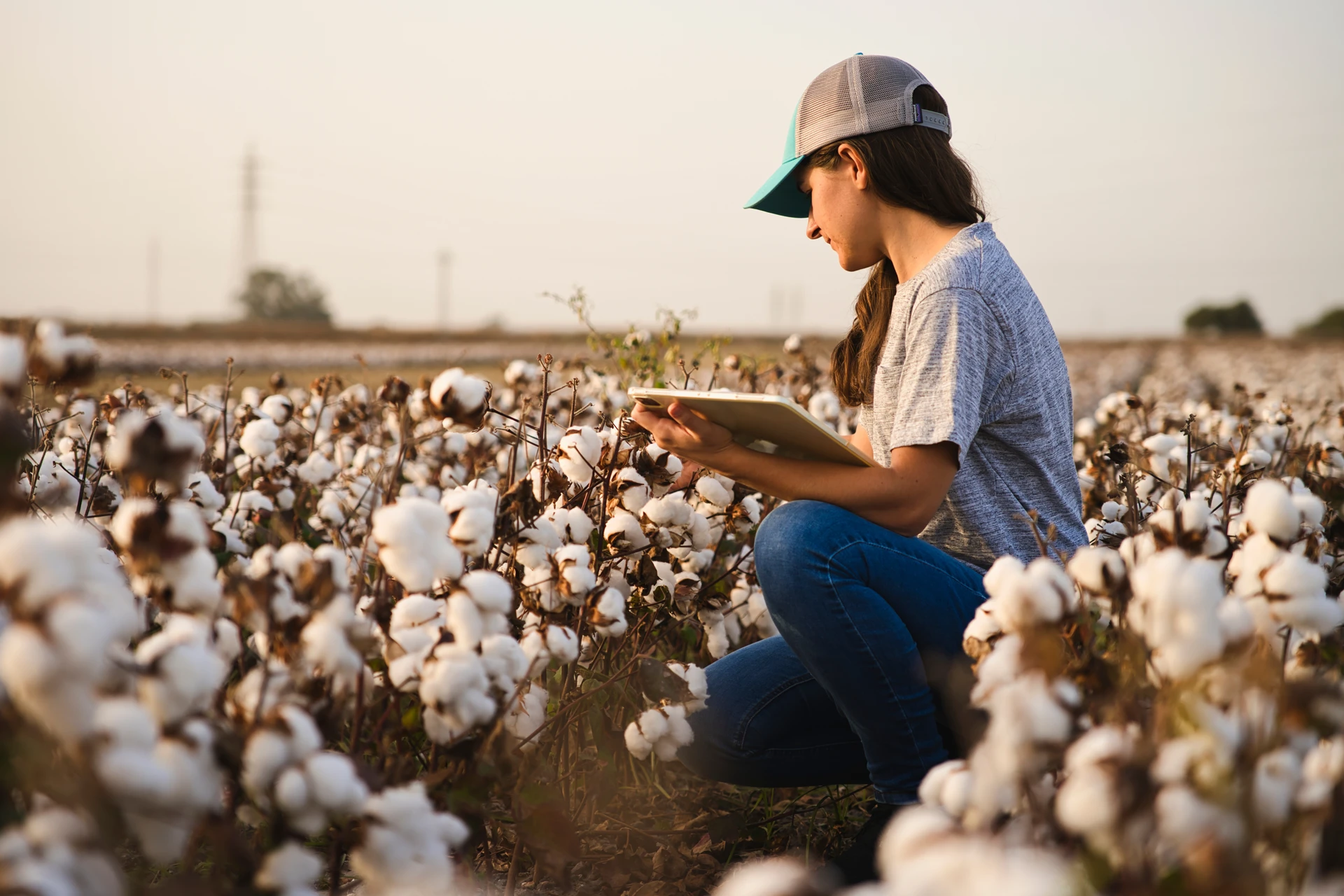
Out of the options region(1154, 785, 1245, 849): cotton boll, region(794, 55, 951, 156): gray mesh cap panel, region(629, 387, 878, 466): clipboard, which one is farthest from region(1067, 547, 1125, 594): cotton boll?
region(794, 55, 951, 156): gray mesh cap panel

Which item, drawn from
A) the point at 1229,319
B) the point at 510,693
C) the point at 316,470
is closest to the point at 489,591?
the point at 510,693

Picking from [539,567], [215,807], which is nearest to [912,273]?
[539,567]

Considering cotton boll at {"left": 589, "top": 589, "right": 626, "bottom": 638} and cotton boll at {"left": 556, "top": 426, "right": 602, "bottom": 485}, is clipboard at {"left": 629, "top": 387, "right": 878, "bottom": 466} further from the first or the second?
cotton boll at {"left": 589, "top": 589, "right": 626, "bottom": 638}

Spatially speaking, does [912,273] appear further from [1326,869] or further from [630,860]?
[1326,869]

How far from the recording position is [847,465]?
1.97 m

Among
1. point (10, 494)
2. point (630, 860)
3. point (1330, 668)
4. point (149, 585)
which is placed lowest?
point (630, 860)

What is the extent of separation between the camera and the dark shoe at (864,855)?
1.85m

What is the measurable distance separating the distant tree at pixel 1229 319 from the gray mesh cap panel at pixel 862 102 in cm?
6201

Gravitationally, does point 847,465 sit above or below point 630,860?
above

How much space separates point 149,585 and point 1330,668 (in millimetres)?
1572

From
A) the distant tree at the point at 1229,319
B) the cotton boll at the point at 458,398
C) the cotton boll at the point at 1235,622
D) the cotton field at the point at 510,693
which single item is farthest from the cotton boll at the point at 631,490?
the distant tree at the point at 1229,319

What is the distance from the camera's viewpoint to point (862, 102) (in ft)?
7.10

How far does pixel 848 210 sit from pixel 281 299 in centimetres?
6747

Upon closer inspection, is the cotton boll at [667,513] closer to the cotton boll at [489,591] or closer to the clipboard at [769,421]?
the clipboard at [769,421]
